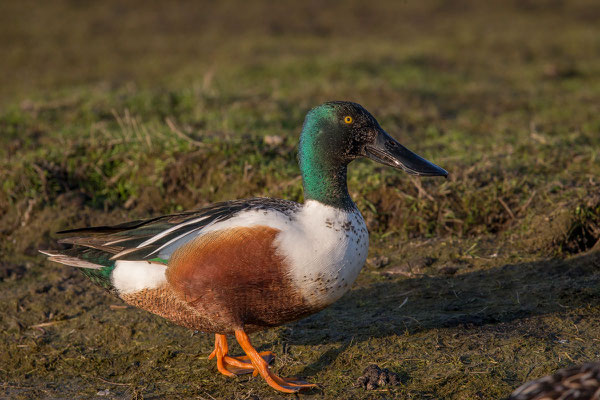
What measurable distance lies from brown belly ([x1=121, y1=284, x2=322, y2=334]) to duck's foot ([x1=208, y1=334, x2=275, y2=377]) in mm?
166

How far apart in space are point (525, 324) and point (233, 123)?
A: 3.14 m

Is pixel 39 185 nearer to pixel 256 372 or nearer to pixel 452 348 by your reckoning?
pixel 256 372

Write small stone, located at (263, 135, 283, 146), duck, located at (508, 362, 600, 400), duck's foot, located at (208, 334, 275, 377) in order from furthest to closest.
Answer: small stone, located at (263, 135, 283, 146), duck's foot, located at (208, 334, 275, 377), duck, located at (508, 362, 600, 400)

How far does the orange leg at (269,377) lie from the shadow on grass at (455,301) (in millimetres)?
186

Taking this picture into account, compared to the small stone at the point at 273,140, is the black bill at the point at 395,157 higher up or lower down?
higher up

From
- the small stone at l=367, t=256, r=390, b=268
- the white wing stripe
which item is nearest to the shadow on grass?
the small stone at l=367, t=256, r=390, b=268

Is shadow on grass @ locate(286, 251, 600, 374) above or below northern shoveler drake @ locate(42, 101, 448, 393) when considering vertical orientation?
below

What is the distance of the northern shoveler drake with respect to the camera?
9.89 feet

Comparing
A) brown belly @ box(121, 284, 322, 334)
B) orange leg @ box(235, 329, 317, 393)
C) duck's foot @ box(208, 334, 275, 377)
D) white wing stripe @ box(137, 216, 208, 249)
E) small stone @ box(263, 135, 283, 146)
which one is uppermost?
white wing stripe @ box(137, 216, 208, 249)

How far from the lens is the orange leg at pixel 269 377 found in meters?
3.05

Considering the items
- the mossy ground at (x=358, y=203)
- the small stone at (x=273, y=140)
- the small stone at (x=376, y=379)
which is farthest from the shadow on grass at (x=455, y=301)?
the small stone at (x=273, y=140)

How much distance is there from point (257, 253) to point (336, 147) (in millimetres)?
629

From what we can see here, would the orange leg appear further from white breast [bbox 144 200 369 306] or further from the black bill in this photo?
the black bill

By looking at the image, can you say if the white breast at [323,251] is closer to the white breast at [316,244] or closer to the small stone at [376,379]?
the white breast at [316,244]
